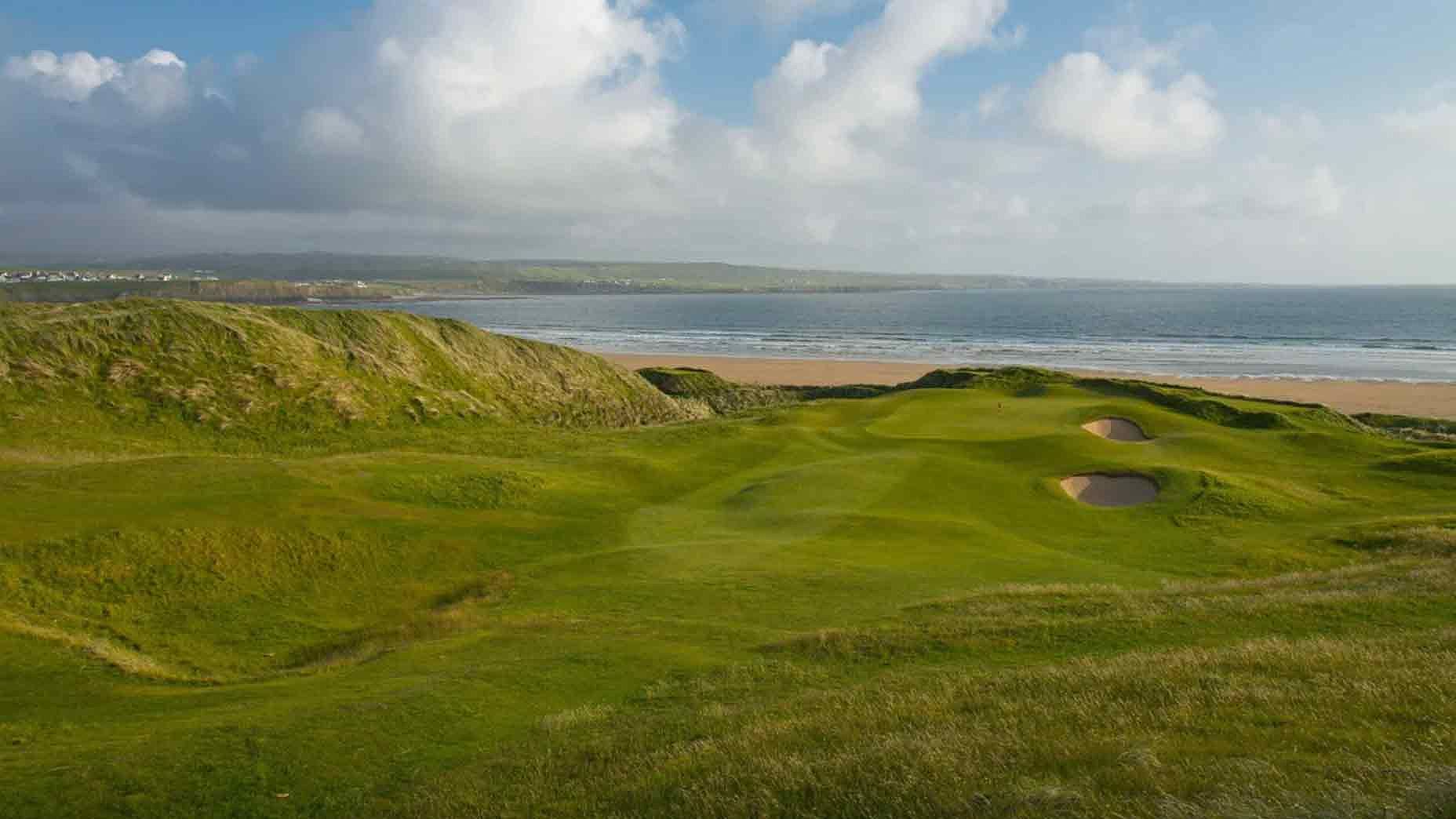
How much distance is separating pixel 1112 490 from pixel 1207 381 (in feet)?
204

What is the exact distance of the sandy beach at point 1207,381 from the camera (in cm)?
6775

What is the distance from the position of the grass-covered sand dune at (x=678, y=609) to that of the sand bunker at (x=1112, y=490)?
0.47 metres

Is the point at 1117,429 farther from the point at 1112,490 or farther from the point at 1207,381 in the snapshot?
the point at 1207,381

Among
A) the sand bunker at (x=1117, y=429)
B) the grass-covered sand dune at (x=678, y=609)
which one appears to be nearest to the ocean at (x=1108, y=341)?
the sand bunker at (x=1117, y=429)

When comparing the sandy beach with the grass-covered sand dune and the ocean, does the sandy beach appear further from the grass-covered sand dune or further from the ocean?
the grass-covered sand dune

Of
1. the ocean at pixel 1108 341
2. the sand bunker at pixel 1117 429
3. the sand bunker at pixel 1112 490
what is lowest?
the sand bunker at pixel 1112 490

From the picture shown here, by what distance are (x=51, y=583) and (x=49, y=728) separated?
25.3ft

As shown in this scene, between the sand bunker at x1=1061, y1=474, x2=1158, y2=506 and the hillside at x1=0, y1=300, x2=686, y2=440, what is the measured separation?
2785 centimetres

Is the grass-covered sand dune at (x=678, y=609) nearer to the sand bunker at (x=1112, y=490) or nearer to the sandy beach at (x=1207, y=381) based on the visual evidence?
the sand bunker at (x=1112, y=490)

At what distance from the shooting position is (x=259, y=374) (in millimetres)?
39562

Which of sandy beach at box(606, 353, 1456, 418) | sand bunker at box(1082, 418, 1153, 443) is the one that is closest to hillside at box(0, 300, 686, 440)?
sand bunker at box(1082, 418, 1153, 443)

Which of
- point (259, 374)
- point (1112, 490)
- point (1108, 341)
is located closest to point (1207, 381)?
point (1108, 341)

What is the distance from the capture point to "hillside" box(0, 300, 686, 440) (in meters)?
35.1

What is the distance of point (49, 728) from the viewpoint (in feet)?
37.7
